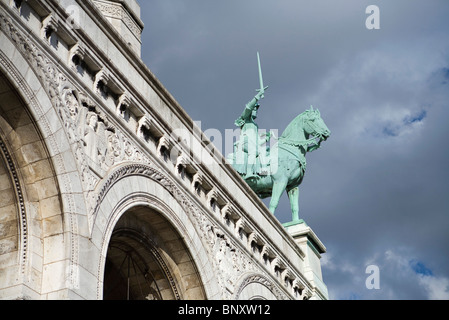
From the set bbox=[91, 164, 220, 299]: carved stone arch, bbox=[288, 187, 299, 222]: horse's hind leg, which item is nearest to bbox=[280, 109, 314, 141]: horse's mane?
bbox=[288, 187, 299, 222]: horse's hind leg

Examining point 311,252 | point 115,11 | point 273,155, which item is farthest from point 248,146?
point 115,11

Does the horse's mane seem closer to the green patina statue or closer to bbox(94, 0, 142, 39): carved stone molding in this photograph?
the green patina statue

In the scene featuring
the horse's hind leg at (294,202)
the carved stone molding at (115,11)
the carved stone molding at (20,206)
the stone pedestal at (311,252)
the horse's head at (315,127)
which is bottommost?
the carved stone molding at (20,206)

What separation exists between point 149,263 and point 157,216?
1153 millimetres

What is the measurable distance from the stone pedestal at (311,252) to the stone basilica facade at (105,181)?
2.76m

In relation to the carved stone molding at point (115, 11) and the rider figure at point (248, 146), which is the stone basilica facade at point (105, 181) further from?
the rider figure at point (248, 146)

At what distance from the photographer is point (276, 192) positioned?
27.3 m

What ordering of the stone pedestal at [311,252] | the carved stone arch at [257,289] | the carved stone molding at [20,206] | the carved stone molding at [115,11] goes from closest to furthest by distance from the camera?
the carved stone molding at [20,206], the carved stone arch at [257,289], the carved stone molding at [115,11], the stone pedestal at [311,252]

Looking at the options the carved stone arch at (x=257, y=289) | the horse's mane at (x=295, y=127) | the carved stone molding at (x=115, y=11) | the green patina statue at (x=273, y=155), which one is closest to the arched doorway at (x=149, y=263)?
the carved stone arch at (x=257, y=289)

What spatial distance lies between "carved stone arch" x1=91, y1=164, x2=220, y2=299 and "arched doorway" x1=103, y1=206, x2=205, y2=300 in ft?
0.07

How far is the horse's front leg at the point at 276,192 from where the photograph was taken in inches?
1051

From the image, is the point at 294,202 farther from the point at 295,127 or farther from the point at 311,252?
the point at 295,127

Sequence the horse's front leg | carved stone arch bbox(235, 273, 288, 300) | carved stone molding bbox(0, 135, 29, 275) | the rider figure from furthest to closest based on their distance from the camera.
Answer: the rider figure → the horse's front leg → carved stone arch bbox(235, 273, 288, 300) → carved stone molding bbox(0, 135, 29, 275)

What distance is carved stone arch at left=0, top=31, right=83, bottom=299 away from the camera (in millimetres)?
12281
